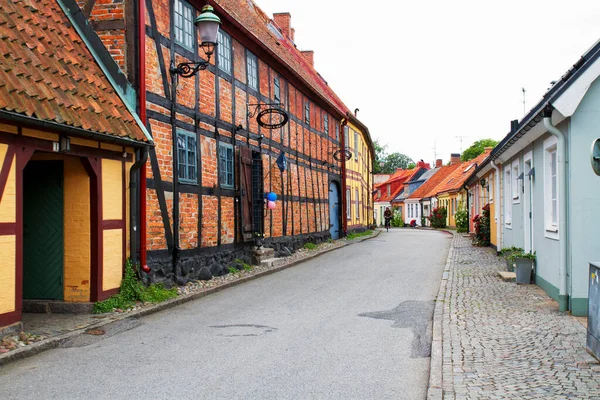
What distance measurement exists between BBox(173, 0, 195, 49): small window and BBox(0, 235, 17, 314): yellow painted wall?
6.20 metres

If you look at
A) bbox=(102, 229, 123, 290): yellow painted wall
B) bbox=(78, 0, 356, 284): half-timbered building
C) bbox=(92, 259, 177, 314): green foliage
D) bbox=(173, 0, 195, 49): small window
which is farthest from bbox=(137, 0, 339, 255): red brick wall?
bbox=(102, 229, 123, 290): yellow painted wall

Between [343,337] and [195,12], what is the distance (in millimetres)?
8475

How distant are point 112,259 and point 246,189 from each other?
6.47 meters

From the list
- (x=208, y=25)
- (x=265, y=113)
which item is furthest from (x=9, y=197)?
(x=265, y=113)

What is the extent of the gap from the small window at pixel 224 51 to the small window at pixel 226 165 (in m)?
1.79

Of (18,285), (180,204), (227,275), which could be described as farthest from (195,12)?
(18,285)

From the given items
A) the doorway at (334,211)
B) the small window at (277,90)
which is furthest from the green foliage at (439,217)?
the small window at (277,90)

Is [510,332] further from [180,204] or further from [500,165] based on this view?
[500,165]

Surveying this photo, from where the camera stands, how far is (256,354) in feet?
22.4

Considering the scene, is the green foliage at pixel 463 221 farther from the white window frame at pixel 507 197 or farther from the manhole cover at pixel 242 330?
the manhole cover at pixel 242 330

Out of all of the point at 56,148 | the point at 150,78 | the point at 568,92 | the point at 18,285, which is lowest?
the point at 18,285

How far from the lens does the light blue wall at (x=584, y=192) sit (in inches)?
330

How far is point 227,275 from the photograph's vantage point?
553 inches

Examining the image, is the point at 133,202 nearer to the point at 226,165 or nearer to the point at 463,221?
the point at 226,165
